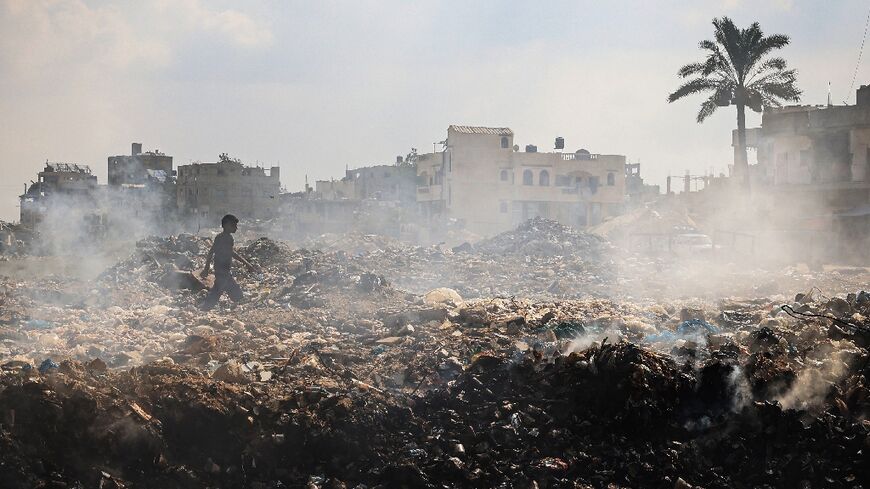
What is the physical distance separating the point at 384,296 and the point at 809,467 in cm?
834

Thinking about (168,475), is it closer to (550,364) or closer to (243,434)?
(243,434)

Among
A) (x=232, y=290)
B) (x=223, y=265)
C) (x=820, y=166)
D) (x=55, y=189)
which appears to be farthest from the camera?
(x=55, y=189)

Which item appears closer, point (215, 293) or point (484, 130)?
point (215, 293)

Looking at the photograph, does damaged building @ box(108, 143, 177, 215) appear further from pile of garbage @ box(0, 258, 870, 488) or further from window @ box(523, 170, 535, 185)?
pile of garbage @ box(0, 258, 870, 488)

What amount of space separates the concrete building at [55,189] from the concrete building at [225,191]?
19.3 feet

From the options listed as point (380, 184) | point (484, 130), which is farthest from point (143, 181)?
point (484, 130)

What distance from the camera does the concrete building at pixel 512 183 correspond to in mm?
44875

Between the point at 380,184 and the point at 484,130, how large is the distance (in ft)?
37.0

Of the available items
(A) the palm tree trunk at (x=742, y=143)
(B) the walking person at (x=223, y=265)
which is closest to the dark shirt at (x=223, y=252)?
(B) the walking person at (x=223, y=265)

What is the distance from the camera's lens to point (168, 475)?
17.0 feet

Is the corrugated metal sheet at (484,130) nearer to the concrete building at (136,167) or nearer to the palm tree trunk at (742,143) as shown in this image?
the palm tree trunk at (742,143)

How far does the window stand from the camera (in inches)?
1799

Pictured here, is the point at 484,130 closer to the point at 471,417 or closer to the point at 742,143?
the point at 742,143

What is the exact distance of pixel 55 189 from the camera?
1953 inches
